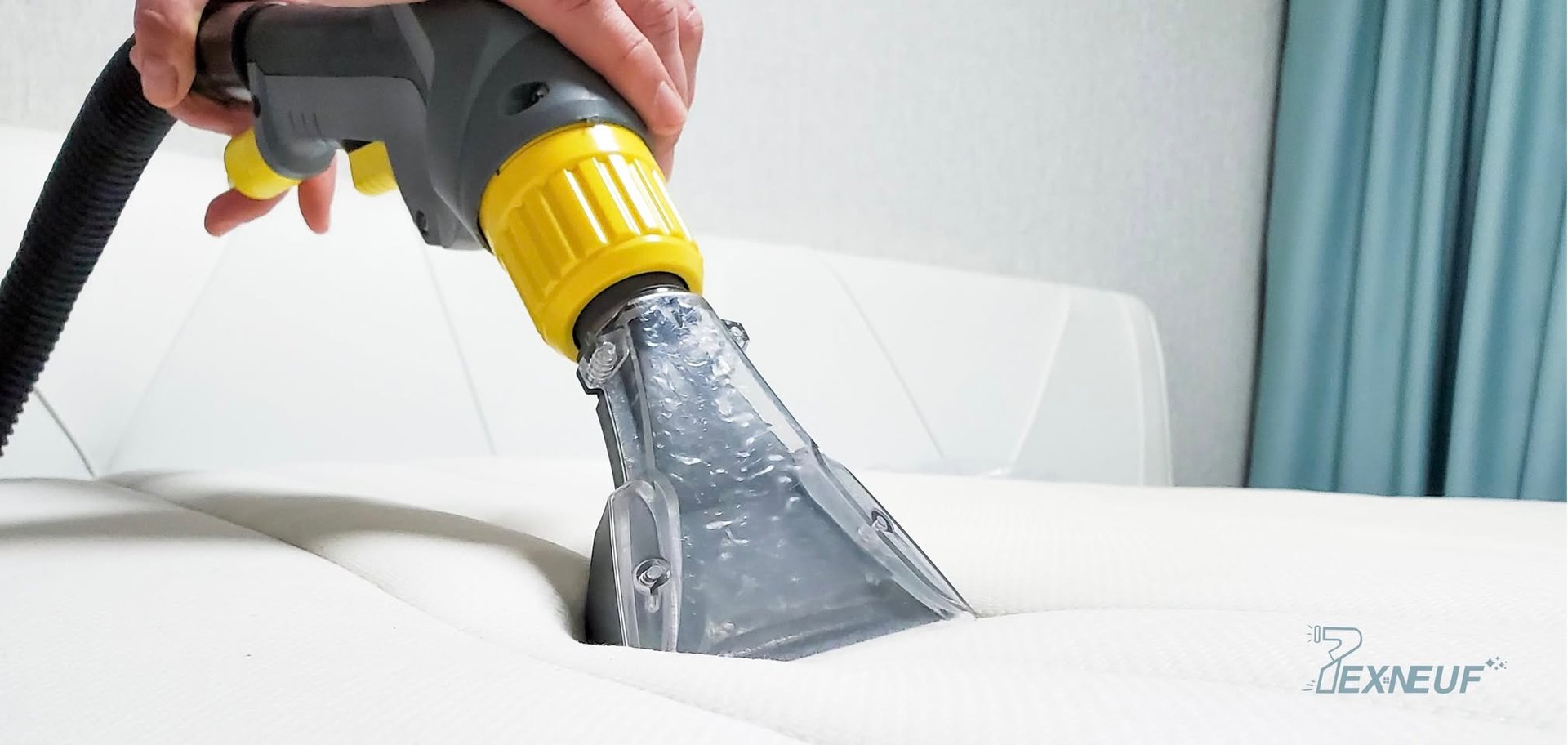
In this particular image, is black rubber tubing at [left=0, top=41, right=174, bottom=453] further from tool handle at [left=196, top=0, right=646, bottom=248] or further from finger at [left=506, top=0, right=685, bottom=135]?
finger at [left=506, top=0, right=685, bottom=135]

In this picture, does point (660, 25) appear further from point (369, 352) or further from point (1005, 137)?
point (1005, 137)

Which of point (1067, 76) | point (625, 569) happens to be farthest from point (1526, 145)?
point (625, 569)

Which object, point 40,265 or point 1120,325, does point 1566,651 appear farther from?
point 1120,325

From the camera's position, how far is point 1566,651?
0.98 ft

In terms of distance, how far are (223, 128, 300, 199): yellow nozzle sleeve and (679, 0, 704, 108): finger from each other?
0.22m

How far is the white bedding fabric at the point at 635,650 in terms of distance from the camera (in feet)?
0.73

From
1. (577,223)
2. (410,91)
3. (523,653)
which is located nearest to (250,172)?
(410,91)

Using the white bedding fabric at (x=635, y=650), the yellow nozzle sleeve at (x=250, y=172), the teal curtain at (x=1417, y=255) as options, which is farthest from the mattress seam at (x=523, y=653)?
the teal curtain at (x=1417, y=255)

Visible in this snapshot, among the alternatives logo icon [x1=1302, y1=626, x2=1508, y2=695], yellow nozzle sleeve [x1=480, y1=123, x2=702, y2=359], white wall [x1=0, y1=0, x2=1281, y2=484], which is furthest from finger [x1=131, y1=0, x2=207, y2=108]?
logo icon [x1=1302, y1=626, x2=1508, y2=695]

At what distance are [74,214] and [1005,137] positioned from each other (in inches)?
53.8

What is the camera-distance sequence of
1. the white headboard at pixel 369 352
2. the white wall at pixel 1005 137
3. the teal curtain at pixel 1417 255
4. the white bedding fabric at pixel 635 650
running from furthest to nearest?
the teal curtain at pixel 1417 255, the white wall at pixel 1005 137, the white headboard at pixel 369 352, the white bedding fabric at pixel 635 650

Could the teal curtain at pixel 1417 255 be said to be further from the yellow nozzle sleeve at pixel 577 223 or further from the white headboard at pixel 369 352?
the yellow nozzle sleeve at pixel 577 223

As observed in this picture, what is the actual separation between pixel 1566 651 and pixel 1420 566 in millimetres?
125

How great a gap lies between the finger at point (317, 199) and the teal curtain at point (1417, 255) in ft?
5.52
